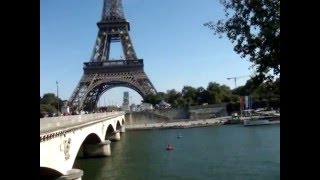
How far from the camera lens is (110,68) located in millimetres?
83000

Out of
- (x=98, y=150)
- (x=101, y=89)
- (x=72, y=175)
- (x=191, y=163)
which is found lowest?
(x=191, y=163)

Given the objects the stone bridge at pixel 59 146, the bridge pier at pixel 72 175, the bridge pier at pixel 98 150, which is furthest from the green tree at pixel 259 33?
the bridge pier at pixel 98 150

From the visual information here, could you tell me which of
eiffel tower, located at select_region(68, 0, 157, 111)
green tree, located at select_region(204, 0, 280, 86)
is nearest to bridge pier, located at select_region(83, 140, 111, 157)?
green tree, located at select_region(204, 0, 280, 86)

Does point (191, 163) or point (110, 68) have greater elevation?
point (110, 68)

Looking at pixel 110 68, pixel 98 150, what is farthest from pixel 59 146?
pixel 110 68

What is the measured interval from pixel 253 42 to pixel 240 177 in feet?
57.3

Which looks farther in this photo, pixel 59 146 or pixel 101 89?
pixel 101 89

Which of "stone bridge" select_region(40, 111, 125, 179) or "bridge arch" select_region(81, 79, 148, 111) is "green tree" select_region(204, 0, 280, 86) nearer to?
"stone bridge" select_region(40, 111, 125, 179)

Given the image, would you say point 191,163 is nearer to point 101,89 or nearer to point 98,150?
point 98,150

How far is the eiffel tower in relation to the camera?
8125 centimetres
